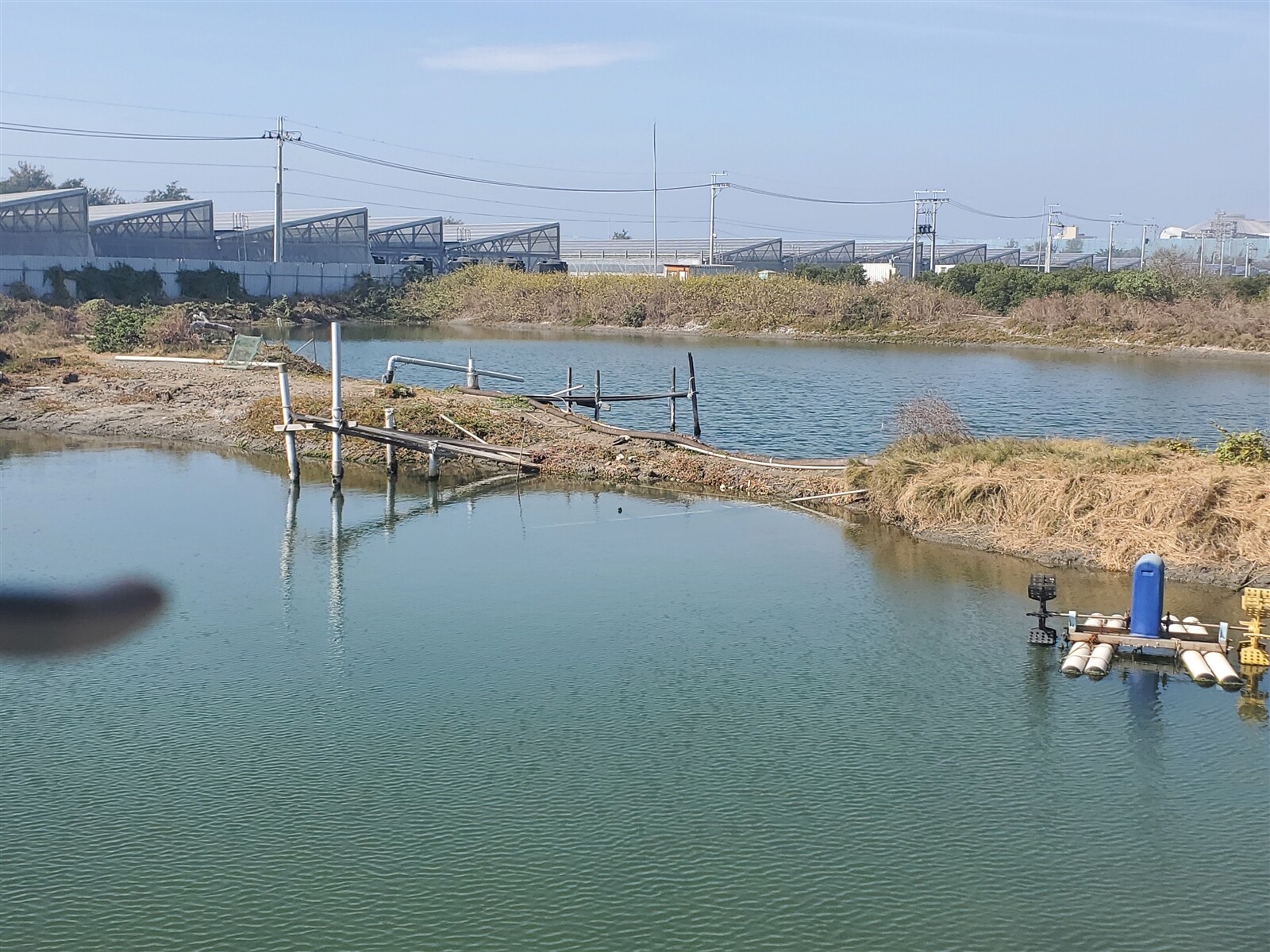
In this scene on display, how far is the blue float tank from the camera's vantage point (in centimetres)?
1124

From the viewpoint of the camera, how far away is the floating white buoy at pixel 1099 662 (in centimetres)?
1110

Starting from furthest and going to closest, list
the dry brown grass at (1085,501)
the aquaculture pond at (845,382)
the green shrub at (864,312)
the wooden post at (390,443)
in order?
the green shrub at (864,312) → the aquaculture pond at (845,382) → the wooden post at (390,443) → the dry brown grass at (1085,501)

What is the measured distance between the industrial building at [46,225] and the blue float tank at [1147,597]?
51.3m

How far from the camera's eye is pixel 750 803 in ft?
29.3

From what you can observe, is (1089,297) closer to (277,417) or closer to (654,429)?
(654,429)

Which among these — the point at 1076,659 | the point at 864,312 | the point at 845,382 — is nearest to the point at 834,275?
the point at 864,312

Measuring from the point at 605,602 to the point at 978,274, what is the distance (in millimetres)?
50385

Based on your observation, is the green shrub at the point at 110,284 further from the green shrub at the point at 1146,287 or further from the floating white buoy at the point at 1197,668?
the floating white buoy at the point at 1197,668

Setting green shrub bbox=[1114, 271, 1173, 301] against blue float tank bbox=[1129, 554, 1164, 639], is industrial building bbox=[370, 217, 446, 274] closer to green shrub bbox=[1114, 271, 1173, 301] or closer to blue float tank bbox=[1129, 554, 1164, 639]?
green shrub bbox=[1114, 271, 1173, 301]

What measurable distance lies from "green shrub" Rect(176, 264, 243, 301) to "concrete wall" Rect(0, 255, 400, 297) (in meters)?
0.35

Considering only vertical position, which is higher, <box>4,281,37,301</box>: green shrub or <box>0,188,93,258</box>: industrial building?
<box>0,188,93,258</box>: industrial building

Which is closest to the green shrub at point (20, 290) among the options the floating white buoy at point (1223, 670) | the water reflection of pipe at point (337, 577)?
the water reflection of pipe at point (337, 577)

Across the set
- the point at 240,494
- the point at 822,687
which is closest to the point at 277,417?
the point at 240,494

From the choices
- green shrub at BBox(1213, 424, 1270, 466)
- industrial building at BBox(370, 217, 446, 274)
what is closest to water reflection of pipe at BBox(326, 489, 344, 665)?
green shrub at BBox(1213, 424, 1270, 466)
